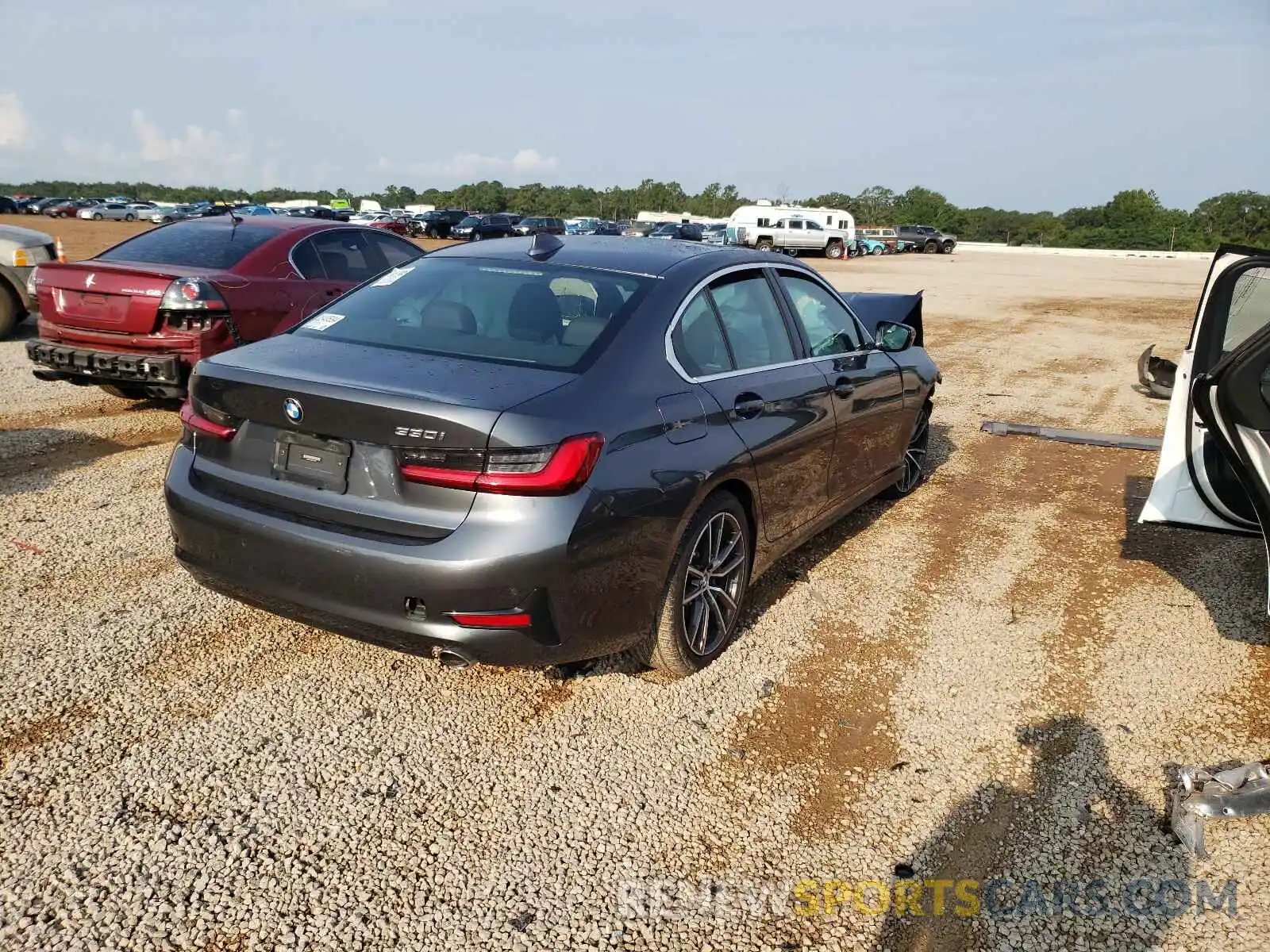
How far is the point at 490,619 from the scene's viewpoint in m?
2.89

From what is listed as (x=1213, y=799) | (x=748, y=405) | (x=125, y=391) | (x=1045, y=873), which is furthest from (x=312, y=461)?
(x=125, y=391)

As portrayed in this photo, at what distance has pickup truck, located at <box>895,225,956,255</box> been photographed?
186 ft

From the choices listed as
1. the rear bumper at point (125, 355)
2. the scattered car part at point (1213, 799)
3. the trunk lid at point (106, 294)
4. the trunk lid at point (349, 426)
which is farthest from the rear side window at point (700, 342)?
the trunk lid at point (106, 294)

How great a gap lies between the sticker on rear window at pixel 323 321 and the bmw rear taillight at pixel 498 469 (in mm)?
1107

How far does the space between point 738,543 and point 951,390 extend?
723cm

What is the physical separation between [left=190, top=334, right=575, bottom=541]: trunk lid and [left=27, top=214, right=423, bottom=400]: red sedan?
10.2ft

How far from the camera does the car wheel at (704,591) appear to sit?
3.48 metres

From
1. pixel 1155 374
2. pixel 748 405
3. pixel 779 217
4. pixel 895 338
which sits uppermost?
pixel 779 217

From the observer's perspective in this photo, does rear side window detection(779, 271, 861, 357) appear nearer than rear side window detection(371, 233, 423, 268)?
Yes

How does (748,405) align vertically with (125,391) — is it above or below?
above

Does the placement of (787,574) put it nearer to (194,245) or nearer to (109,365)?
(109,365)

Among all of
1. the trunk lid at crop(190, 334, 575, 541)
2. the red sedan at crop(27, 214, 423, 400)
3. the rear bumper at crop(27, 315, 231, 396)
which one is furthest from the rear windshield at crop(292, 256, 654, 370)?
the rear bumper at crop(27, 315, 231, 396)

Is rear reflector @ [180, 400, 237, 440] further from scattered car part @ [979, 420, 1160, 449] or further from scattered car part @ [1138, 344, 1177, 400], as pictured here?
scattered car part @ [1138, 344, 1177, 400]

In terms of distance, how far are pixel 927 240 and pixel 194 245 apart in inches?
2172
